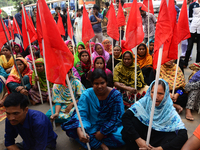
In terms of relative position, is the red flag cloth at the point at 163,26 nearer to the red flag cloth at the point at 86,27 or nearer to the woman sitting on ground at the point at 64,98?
the woman sitting on ground at the point at 64,98

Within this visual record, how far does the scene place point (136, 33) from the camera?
312cm

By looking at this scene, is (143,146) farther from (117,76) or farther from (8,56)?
(8,56)

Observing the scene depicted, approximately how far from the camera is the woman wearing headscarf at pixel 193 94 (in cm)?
302

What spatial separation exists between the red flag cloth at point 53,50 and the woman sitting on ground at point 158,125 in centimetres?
98

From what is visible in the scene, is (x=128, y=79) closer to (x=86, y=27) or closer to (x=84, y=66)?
(x=84, y=66)

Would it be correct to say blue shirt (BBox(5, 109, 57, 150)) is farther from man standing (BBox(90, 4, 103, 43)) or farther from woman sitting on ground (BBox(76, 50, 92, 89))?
man standing (BBox(90, 4, 103, 43))

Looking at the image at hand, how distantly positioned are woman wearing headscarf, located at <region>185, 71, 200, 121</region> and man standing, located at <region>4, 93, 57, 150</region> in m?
2.54

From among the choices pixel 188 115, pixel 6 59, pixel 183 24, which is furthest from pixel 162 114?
pixel 6 59

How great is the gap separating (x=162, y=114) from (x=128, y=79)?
163 cm

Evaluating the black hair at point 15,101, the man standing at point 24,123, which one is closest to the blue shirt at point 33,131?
the man standing at point 24,123

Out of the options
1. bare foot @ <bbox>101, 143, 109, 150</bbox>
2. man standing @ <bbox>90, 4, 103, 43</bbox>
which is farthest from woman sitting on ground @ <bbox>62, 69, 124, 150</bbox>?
man standing @ <bbox>90, 4, 103, 43</bbox>

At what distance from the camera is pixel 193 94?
3.11 metres

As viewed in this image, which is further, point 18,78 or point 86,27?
point 86,27

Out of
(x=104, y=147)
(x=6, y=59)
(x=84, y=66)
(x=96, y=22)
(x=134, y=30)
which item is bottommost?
(x=104, y=147)
